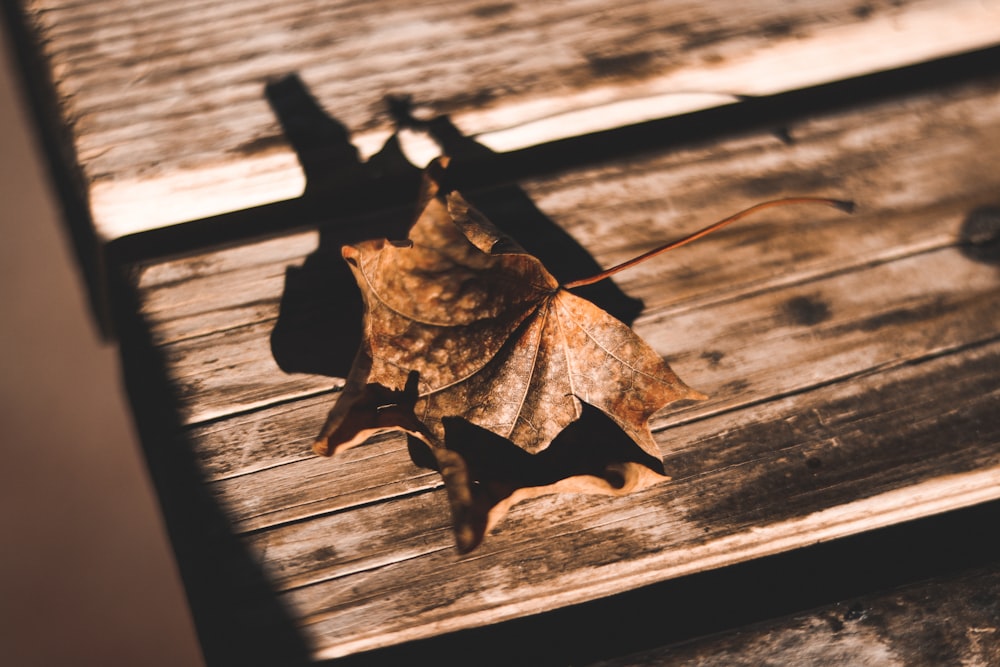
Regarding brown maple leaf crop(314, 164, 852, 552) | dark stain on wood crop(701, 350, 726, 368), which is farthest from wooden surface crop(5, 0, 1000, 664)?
brown maple leaf crop(314, 164, 852, 552)

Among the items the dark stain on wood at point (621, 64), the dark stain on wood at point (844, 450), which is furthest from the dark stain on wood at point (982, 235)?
the dark stain on wood at point (621, 64)

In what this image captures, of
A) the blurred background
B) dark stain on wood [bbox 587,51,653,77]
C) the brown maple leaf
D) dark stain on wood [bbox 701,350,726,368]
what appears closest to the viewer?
the brown maple leaf

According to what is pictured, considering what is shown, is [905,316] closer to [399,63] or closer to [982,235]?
[982,235]

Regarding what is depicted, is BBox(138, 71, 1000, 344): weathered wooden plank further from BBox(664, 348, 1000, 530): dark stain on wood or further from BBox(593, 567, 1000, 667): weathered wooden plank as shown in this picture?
BBox(593, 567, 1000, 667): weathered wooden plank

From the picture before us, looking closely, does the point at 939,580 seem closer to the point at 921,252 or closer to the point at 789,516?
the point at 789,516

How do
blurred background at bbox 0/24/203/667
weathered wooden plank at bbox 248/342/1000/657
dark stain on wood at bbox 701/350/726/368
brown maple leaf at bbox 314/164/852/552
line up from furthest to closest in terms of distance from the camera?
blurred background at bbox 0/24/203/667, dark stain on wood at bbox 701/350/726/368, weathered wooden plank at bbox 248/342/1000/657, brown maple leaf at bbox 314/164/852/552

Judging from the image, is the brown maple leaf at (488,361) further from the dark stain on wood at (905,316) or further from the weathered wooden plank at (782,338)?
the dark stain on wood at (905,316)
